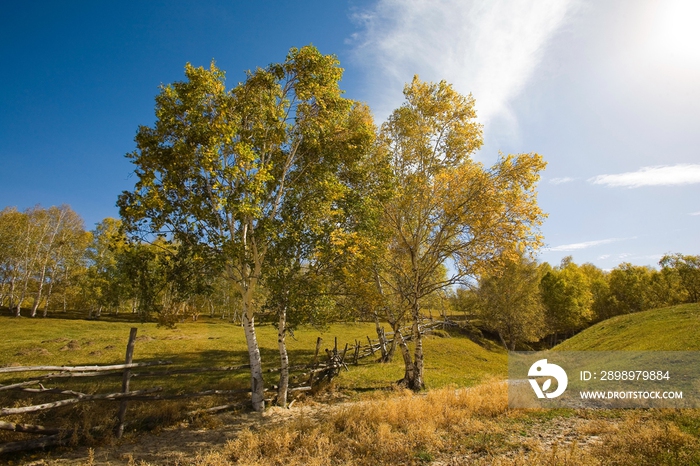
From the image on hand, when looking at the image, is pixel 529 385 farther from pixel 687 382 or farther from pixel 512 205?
pixel 512 205

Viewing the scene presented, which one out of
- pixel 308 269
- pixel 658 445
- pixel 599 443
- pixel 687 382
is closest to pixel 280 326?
pixel 308 269

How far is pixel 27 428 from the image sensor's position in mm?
8031

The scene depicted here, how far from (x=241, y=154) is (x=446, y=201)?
8738mm

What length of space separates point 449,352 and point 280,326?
2631 centimetres

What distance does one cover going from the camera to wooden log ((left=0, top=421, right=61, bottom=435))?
7.54 metres

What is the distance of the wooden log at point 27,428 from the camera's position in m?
7.54

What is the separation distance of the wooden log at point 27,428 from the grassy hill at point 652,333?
80.1 ft

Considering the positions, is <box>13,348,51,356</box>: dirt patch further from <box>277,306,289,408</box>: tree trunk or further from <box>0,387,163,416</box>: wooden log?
<box>277,306,289,408</box>: tree trunk

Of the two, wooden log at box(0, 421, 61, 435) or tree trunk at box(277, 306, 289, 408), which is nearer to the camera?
wooden log at box(0, 421, 61, 435)

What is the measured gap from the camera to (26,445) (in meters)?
7.82

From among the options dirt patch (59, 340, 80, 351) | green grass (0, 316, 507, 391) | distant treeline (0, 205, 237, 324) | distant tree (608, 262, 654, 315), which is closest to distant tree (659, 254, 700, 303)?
distant tree (608, 262, 654, 315)

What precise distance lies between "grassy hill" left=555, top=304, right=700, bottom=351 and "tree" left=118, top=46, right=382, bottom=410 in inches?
742

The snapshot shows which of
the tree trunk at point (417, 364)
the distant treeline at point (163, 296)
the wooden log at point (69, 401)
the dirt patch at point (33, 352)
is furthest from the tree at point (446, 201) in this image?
the dirt patch at point (33, 352)

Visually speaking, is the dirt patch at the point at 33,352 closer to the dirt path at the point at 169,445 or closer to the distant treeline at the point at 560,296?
the dirt path at the point at 169,445
